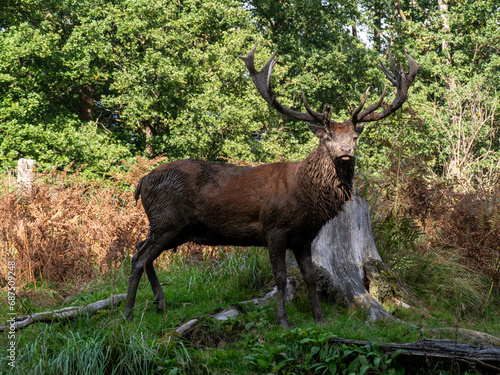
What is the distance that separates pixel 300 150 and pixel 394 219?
14.0 metres

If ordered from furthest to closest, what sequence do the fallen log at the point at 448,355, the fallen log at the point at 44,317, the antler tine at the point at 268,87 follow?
the antler tine at the point at 268,87, the fallen log at the point at 44,317, the fallen log at the point at 448,355

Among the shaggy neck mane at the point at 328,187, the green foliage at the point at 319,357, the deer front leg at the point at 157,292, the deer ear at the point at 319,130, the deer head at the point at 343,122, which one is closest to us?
the green foliage at the point at 319,357

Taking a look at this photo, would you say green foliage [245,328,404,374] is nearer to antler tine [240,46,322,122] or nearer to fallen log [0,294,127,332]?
fallen log [0,294,127,332]

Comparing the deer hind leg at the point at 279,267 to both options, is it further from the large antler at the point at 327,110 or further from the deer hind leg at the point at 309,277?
the large antler at the point at 327,110

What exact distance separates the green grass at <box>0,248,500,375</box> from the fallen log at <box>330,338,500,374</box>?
0.10m

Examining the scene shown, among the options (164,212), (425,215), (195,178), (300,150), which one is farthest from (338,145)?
(300,150)

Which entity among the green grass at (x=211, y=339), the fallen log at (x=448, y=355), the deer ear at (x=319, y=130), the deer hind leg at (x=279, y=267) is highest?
the deer ear at (x=319, y=130)

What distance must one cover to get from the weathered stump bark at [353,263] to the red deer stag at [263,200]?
0.68 meters

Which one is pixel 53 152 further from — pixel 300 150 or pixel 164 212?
pixel 164 212

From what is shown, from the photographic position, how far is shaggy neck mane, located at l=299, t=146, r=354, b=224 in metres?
5.68

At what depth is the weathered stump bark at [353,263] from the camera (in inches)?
253

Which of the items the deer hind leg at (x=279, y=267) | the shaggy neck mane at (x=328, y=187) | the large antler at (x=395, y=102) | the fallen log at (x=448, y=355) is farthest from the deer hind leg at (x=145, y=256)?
the fallen log at (x=448, y=355)

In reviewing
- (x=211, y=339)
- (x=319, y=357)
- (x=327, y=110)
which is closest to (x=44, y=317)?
(x=211, y=339)

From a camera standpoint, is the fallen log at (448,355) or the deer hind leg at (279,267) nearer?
the fallen log at (448,355)
